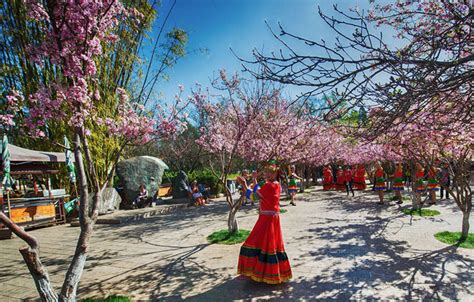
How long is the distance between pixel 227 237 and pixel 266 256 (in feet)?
9.46

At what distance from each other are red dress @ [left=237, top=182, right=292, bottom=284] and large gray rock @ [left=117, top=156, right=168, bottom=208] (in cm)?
1081

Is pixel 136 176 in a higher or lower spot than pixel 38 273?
higher

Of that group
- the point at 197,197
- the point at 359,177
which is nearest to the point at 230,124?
the point at 197,197

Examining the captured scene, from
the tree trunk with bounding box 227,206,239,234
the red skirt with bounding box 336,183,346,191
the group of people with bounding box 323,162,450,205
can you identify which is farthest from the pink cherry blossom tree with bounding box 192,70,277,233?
the red skirt with bounding box 336,183,346,191

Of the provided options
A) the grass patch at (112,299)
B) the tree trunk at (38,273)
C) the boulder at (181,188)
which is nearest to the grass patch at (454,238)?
the grass patch at (112,299)

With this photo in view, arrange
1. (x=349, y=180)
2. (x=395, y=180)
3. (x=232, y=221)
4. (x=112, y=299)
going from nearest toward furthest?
A: 1. (x=112, y=299)
2. (x=232, y=221)
3. (x=395, y=180)
4. (x=349, y=180)

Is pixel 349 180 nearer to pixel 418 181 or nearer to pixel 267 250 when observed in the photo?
pixel 418 181

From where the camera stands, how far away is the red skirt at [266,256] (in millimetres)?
4059

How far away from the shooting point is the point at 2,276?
5.09m

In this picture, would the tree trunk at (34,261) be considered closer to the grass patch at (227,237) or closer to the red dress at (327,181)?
the grass patch at (227,237)

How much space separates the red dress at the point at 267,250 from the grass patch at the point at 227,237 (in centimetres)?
230

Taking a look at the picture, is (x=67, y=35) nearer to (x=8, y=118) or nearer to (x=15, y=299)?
(x=8, y=118)

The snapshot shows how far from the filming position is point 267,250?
4117 millimetres

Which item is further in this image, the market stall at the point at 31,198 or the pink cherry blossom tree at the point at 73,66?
the market stall at the point at 31,198
